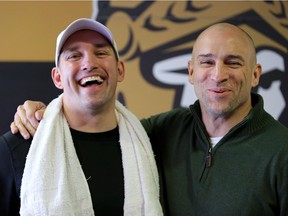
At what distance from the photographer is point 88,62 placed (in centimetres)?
109

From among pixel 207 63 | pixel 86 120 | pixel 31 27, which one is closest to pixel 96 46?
pixel 86 120

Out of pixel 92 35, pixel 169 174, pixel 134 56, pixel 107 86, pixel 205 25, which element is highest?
pixel 205 25

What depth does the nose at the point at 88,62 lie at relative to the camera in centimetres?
108

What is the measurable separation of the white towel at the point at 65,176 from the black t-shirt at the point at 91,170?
2cm

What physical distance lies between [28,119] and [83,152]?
20 centimetres

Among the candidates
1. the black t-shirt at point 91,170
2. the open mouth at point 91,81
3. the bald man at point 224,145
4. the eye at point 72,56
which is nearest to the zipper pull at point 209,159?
the bald man at point 224,145

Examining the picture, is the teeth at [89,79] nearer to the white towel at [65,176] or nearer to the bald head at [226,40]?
the white towel at [65,176]

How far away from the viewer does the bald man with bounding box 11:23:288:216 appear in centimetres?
101

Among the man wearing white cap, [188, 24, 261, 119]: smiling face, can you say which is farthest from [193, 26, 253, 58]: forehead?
the man wearing white cap

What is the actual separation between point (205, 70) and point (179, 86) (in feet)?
3.36

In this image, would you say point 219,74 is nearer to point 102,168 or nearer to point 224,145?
point 224,145

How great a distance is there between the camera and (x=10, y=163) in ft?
3.24

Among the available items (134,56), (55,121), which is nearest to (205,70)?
(55,121)

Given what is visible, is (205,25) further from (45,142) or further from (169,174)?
(45,142)
